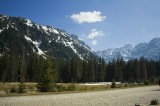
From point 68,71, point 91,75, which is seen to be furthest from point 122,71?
point 68,71

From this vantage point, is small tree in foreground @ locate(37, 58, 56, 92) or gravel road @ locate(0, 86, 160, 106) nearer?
gravel road @ locate(0, 86, 160, 106)

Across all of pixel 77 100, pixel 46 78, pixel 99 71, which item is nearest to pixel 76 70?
pixel 99 71

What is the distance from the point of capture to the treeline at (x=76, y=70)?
128 metres

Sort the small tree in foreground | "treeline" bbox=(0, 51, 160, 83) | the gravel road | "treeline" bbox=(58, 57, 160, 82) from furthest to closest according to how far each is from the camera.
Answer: "treeline" bbox=(58, 57, 160, 82), "treeline" bbox=(0, 51, 160, 83), the small tree in foreground, the gravel road

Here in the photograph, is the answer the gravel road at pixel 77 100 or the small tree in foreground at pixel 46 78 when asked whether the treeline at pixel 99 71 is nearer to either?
the small tree in foreground at pixel 46 78

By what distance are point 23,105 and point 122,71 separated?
14559 centimetres

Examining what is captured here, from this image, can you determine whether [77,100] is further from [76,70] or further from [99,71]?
[99,71]

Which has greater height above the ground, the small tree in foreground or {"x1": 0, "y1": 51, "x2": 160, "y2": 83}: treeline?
{"x1": 0, "y1": 51, "x2": 160, "y2": 83}: treeline

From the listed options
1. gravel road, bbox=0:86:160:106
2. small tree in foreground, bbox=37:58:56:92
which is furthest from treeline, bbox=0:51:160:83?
gravel road, bbox=0:86:160:106

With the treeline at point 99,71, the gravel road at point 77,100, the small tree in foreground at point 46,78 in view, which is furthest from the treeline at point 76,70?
the gravel road at point 77,100

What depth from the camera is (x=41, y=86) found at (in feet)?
158

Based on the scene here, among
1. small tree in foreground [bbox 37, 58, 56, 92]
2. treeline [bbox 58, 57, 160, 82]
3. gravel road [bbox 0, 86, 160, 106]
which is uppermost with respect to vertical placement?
treeline [bbox 58, 57, 160, 82]

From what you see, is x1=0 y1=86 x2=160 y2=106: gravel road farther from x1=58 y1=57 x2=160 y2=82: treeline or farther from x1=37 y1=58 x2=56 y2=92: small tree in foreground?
x1=58 y1=57 x2=160 y2=82: treeline

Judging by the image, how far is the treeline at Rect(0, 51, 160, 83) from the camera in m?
128
